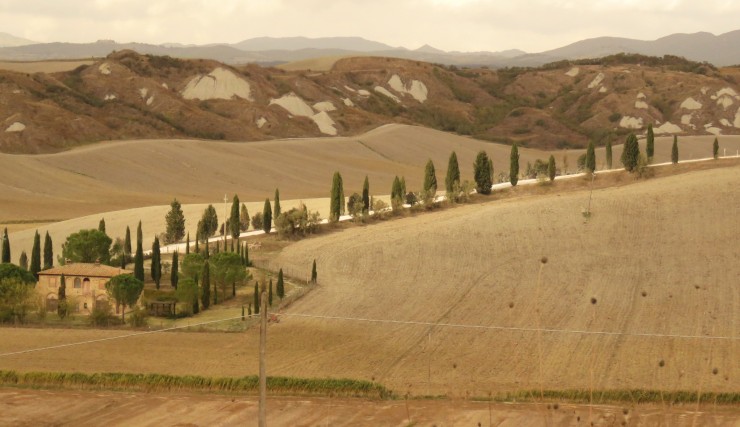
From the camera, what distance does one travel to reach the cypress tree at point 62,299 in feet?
193

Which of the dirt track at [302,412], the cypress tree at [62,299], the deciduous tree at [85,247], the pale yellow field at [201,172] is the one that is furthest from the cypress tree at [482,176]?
the dirt track at [302,412]

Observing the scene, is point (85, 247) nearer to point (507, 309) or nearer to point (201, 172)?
point (507, 309)

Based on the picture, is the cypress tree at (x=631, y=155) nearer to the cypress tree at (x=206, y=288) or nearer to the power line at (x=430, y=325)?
the power line at (x=430, y=325)

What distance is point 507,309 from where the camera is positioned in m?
58.4

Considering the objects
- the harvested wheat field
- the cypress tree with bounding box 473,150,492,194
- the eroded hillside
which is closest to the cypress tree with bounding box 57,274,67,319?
the harvested wheat field

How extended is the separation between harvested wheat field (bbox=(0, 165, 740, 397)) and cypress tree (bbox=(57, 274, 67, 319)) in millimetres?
2813

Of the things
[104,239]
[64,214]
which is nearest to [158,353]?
[104,239]

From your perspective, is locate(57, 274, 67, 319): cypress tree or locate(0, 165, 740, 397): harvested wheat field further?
locate(57, 274, 67, 319): cypress tree

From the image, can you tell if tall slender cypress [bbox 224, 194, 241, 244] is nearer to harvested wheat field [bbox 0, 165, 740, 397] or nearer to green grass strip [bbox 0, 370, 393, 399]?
harvested wheat field [bbox 0, 165, 740, 397]

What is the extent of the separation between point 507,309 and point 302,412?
61.8 ft

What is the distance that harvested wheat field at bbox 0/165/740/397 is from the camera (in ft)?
158

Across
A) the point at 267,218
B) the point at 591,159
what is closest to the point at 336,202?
the point at 267,218

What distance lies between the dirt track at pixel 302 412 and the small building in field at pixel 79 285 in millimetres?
17867

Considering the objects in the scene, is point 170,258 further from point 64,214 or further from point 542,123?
point 542,123
